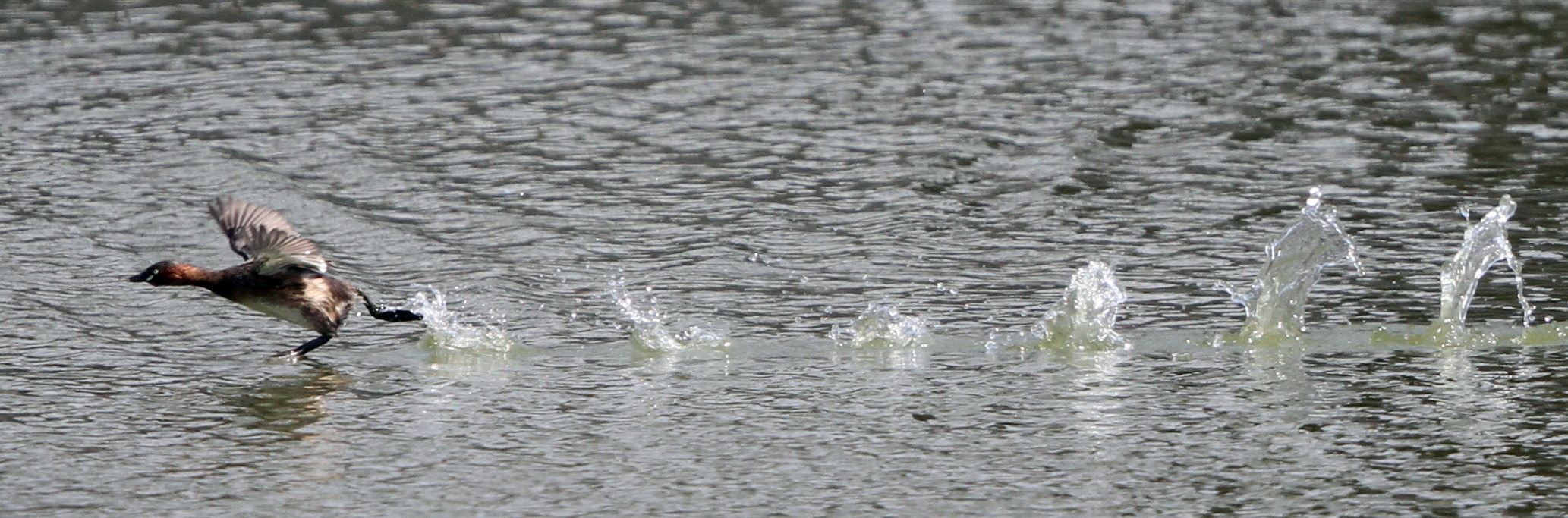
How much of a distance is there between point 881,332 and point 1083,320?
0.75 m

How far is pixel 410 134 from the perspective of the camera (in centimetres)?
1234

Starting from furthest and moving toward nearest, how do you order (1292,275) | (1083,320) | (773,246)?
(773,246) → (1292,275) → (1083,320)

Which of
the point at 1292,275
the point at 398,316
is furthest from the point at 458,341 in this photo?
the point at 1292,275

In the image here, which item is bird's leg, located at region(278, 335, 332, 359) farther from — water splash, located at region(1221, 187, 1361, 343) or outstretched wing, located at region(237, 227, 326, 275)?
water splash, located at region(1221, 187, 1361, 343)

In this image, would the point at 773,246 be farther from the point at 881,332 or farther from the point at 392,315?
the point at 392,315

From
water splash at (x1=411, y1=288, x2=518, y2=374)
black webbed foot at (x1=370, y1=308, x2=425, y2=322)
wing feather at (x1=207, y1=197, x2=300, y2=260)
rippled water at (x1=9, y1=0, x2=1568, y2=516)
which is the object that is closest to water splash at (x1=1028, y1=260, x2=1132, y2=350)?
rippled water at (x1=9, y1=0, x2=1568, y2=516)

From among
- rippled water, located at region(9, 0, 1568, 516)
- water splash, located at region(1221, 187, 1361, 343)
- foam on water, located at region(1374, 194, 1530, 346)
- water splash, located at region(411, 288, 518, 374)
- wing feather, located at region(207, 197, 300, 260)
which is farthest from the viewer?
wing feather, located at region(207, 197, 300, 260)

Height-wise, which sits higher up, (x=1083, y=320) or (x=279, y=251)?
(x=279, y=251)

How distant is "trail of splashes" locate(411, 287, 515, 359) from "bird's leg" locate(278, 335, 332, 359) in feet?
1.27

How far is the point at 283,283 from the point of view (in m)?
8.02

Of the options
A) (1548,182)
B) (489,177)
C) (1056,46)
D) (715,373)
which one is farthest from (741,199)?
(1056,46)

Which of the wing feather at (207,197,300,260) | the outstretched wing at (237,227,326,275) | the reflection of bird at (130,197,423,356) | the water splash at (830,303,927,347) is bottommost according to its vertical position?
the water splash at (830,303,927,347)

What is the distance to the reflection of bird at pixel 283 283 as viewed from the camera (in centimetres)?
795

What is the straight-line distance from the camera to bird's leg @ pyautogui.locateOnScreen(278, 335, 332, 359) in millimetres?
7789
